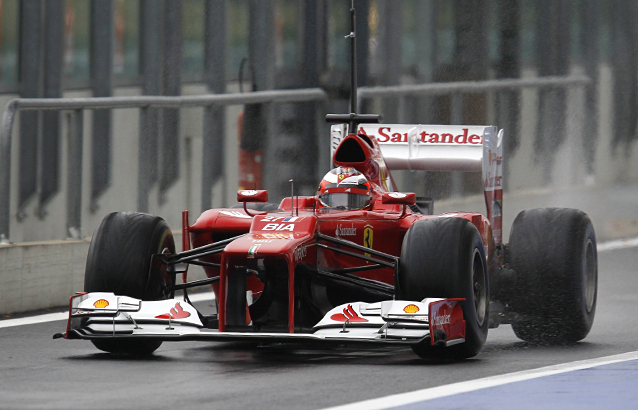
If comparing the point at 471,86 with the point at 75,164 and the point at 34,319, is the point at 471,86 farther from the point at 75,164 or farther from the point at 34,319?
the point at 34,319

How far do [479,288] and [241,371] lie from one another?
184cm

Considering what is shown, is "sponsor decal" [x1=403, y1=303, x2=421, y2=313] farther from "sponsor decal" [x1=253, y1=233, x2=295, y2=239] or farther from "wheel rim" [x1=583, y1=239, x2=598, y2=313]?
"wheel rim" [x1=583, y1=239, x2=598, y2=313]

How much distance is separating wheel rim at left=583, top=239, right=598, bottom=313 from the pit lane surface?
0.29m

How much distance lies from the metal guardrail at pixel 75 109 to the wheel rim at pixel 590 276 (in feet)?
16.8

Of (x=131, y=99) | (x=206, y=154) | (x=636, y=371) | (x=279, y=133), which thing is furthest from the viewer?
(x=279, y=133)

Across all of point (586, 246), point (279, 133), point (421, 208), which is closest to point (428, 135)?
point (421, 208)

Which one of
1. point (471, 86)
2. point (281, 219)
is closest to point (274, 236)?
point (281, 219)

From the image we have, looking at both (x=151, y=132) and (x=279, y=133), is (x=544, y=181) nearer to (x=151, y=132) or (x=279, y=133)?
(x=279, y=133)

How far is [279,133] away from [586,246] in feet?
24.6

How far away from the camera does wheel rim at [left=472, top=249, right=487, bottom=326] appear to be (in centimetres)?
980

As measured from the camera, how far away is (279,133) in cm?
1828

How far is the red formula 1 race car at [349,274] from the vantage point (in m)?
9.32

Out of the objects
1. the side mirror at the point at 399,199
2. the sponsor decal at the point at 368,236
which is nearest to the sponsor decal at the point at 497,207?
the sponsor decal at the point at 368,236

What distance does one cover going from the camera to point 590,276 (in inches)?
458
